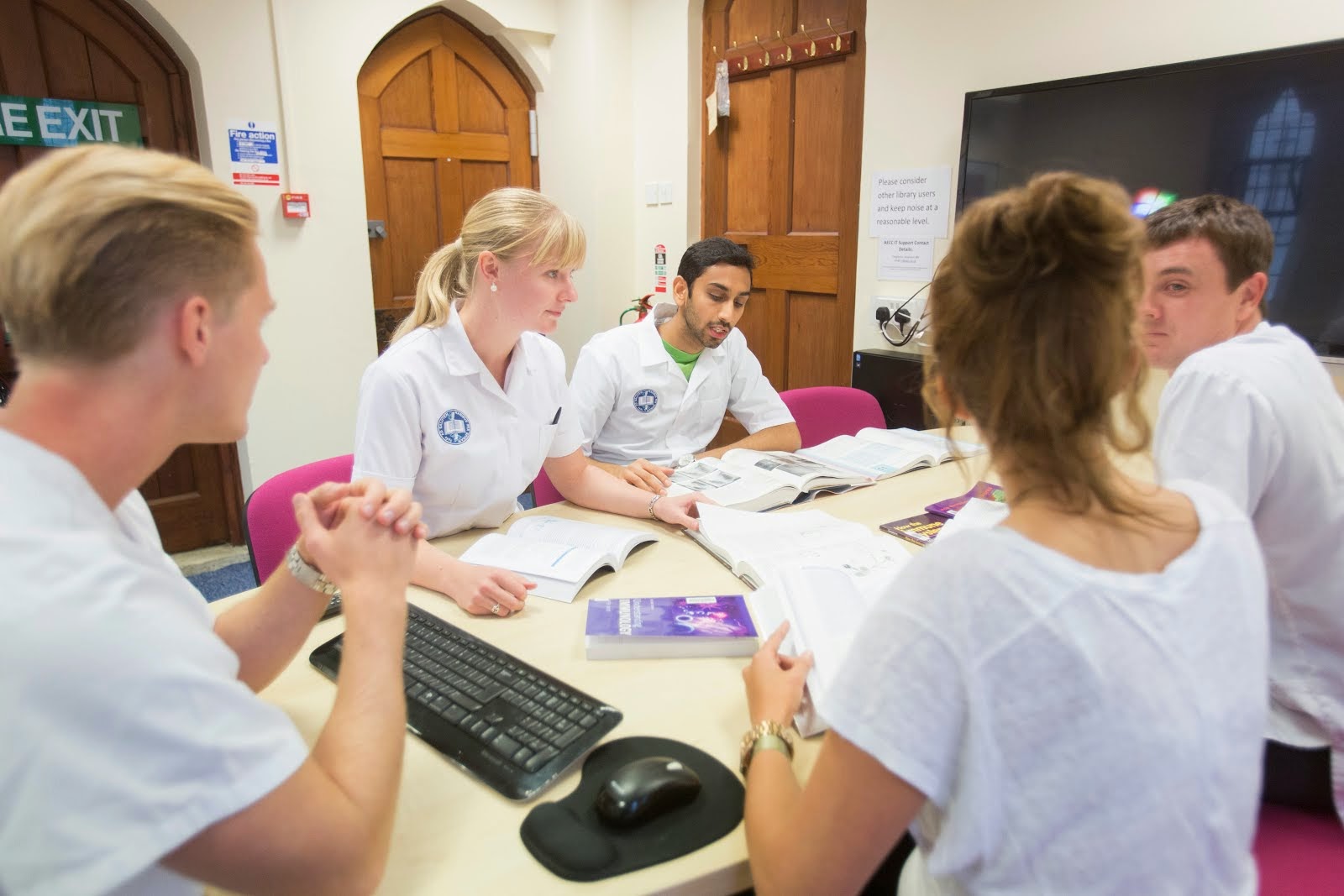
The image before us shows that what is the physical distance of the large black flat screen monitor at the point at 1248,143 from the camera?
2076 millimetres

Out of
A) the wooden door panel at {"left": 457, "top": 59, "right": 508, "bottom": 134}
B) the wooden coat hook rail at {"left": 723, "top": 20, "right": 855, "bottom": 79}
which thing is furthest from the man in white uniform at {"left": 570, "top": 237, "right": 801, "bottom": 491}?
the wooden door panel at {"left": 457, "top": 59, "right": 508, "bottom": 134}

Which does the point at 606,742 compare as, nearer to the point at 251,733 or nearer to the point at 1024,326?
the point at 251,733

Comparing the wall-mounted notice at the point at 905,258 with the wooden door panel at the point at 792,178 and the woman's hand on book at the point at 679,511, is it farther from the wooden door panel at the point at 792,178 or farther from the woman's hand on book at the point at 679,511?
the woman's hand on book at the point at 679,511

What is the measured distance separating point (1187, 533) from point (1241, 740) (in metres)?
0.18

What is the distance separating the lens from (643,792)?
2.73 ft

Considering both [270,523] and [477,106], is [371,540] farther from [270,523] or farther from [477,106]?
[477,106]

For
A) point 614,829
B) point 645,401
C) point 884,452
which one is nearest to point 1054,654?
point 614,829

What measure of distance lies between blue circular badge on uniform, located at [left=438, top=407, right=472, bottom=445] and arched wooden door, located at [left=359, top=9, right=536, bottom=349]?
2.40 meters

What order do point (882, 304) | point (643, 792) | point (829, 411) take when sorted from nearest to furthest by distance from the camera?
point (643, 792)
point (829, 411)
point (882, 304)

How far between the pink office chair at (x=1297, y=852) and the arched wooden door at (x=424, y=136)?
→ 360cm

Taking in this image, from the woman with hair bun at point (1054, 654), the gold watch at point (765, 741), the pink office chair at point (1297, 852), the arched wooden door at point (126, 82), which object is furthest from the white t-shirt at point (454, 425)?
the arched wooden door at point (126, 82)

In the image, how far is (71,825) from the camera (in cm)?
57

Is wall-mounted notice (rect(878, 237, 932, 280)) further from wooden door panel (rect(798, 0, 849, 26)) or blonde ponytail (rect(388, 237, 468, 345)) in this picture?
blonde ponytail (rect(388, 237, 468, 345))

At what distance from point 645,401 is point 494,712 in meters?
1.59
